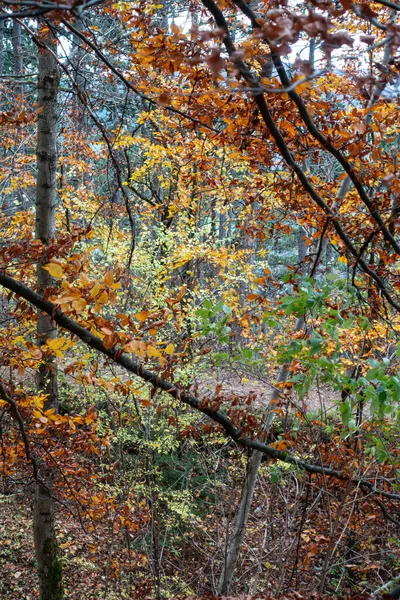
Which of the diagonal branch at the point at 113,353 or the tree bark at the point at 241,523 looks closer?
the diagonal branch at the point at 113,353

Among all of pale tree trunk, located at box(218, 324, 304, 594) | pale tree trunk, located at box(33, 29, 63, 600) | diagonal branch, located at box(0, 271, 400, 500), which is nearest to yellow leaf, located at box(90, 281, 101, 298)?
diagonal branch, located at box(0, 271, 400, 500)

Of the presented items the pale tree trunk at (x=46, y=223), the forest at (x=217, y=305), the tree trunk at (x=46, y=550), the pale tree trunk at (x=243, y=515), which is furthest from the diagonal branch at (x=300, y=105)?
the tree trunk at (x=46, y=550)

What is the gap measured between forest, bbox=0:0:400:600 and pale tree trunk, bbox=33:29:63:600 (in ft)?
0.07

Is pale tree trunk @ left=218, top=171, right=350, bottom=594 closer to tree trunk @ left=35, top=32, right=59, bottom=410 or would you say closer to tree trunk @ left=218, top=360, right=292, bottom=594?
tree trunk @ left=218, top=360, right=292, bottom=594

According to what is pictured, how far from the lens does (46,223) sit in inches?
192

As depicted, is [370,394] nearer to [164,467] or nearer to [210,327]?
[210,327]

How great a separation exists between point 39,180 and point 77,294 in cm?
341

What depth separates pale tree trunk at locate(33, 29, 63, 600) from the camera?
15.5 feet

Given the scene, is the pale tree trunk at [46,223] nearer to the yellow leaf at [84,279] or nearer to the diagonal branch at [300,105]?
the yellow leaf at [84,279]

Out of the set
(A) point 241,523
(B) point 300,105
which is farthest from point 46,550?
(B) point 300,105

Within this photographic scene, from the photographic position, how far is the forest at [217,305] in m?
2.03

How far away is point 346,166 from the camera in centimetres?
229

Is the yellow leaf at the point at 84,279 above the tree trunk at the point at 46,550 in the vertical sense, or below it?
above

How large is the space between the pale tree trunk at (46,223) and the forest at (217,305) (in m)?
0.02
